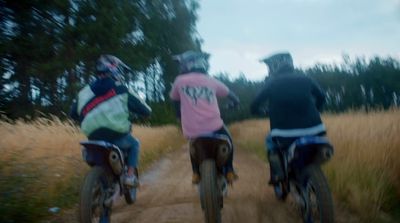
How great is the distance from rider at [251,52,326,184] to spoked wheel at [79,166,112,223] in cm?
185

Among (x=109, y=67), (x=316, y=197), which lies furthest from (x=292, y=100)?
(x=109, y=67)

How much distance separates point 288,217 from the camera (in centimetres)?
464

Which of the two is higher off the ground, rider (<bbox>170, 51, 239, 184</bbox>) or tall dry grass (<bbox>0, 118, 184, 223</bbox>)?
rider (<bbox>170, 51, 239, 184</bbox>)

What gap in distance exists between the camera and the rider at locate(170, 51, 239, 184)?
4406mm

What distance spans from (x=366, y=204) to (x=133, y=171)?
8.56 ft

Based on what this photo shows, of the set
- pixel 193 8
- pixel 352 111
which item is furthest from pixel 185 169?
pixel 193 8

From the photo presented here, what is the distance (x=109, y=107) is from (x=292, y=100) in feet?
6.36

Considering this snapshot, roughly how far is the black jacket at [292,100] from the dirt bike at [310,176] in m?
0.23

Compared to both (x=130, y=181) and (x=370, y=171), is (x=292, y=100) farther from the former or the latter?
(x=130, y=181)

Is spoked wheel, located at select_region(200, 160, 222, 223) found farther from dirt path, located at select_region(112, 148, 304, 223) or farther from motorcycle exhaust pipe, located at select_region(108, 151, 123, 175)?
motorcycle exhaust pipe, located at select_region(108, 151, 123, 175)

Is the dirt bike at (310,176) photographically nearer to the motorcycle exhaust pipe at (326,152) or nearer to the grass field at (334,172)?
the motorcycle exhaust pipe at (326,152)

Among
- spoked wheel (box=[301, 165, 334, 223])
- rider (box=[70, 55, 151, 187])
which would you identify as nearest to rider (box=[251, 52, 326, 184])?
spoked wheel (box=[301, 165, 334, 223])

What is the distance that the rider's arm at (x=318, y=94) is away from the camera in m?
4.42

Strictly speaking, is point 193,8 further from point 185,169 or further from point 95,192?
point 95,192
